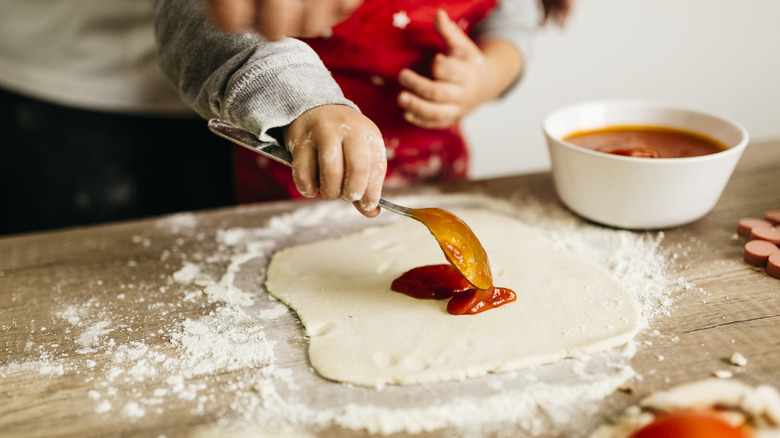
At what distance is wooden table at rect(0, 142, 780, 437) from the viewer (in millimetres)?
563

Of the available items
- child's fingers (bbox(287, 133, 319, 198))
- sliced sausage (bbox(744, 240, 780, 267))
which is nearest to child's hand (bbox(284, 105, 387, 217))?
child's fingers (bbox(287, 133, 319, 198))

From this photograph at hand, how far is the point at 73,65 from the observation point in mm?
1131

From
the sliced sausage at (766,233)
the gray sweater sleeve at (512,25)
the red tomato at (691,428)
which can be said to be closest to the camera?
the red tomato at (691,428)

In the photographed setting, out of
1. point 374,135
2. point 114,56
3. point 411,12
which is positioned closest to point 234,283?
point 374,135

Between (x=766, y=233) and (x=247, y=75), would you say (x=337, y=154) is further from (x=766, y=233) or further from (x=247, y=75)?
(x=766, y=233)

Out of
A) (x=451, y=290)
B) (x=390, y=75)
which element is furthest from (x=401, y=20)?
(x=451, y=290)

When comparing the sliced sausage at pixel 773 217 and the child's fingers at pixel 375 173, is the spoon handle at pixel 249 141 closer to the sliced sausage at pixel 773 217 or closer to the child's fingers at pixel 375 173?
the child's fingers at pixel 375 173

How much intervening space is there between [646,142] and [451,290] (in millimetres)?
426

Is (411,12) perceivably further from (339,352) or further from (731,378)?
(731,378)

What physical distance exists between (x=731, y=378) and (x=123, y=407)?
60 cm

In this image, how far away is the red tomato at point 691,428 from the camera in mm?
449

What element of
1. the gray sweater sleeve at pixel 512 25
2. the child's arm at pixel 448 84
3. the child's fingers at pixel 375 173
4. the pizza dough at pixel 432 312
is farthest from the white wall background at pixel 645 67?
the child's fingers at pixel 375 173

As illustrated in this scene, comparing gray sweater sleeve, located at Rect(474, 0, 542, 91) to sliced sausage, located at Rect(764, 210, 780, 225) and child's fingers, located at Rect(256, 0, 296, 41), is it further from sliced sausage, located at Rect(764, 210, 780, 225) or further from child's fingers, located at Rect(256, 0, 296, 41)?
child's fingers, located at Rect(256, 0, 296, 41)

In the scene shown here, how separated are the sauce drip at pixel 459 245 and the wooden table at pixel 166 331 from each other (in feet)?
0.49
